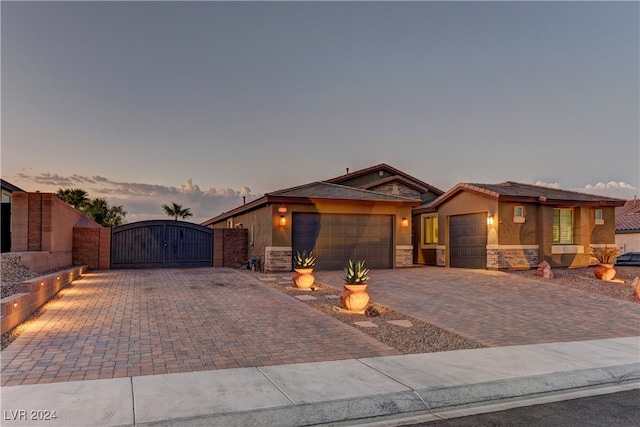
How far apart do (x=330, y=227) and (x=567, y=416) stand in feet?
47.8

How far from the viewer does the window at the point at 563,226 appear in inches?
768

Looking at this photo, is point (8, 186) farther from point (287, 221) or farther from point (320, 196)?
point (320, 196)

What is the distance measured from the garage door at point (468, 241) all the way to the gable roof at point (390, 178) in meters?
6.83

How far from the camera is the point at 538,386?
5367 mm

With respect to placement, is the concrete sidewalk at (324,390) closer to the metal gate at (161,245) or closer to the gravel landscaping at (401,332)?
the gravel landscaping at (401,332)

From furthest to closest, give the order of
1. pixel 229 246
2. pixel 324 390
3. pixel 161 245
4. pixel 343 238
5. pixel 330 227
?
pixel 229 246 < pixel 161 245 < pixel 343 238 < pixel 330 227 < pixel 324 390

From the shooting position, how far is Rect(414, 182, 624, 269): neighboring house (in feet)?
59.9

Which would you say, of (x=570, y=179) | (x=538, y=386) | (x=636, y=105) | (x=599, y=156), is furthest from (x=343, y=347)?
(x=570, y=179)

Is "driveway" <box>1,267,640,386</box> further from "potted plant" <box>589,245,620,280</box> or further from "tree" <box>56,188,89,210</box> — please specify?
"tree" <box>56,188,89,210</box>

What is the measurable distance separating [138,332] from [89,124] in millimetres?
15818

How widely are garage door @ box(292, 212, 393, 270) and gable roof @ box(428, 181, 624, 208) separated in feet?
12.8

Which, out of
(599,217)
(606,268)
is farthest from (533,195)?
(606,268)

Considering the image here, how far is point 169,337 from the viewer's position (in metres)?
7.29

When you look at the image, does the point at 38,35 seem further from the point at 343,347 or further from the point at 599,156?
the point at 599,156
